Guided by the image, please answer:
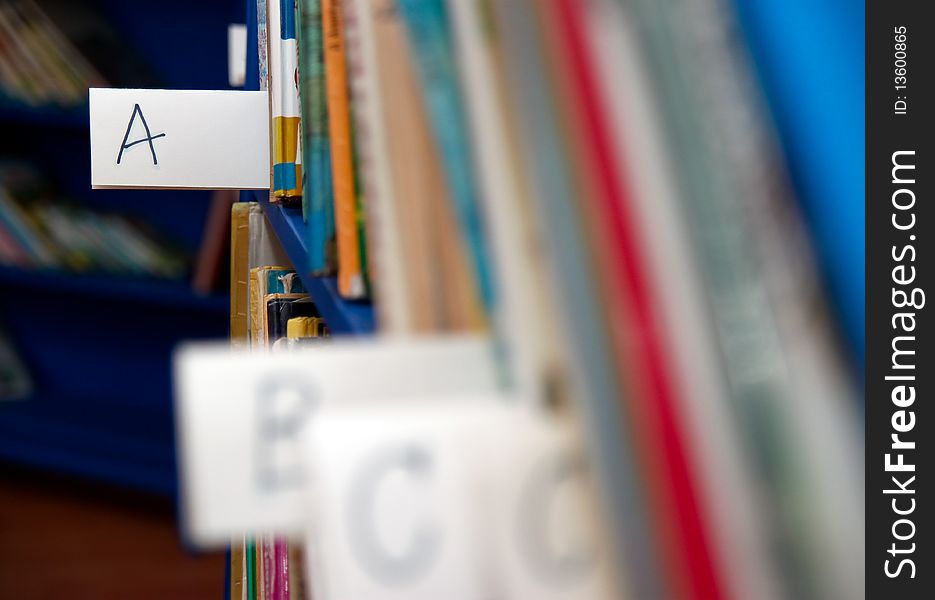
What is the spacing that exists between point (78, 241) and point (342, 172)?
7.58ft

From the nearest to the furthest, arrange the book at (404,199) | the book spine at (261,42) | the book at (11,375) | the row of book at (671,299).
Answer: the row of book at (671,299)
the book at (404,199)
the book spine at (261,42)
the book at (11,375)

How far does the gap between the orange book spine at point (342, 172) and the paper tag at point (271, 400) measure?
0.68ft

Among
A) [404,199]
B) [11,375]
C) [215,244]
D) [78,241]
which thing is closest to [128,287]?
[78,241]

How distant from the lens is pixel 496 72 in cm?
33

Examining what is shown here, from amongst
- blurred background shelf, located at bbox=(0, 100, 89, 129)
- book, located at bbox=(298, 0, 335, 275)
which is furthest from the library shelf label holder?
blurred background shelf, located at bbox=(0, 100, 89, 129)

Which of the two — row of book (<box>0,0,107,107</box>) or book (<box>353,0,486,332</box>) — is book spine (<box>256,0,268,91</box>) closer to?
book (<box>353,0,486,332</box>)

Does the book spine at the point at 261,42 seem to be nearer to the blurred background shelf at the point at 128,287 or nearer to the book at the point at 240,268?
the book at the point at 240,268

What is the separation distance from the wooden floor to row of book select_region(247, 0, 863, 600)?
2.17 m

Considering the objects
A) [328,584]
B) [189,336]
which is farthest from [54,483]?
[328,584]

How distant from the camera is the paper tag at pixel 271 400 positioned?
0.30 metres

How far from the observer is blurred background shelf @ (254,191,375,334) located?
48 cm

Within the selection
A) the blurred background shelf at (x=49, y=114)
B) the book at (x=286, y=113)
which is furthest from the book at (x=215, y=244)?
the book at (x=286, y=113)

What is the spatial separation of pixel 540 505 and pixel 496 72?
148 mm

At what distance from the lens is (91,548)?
246 centimetres
